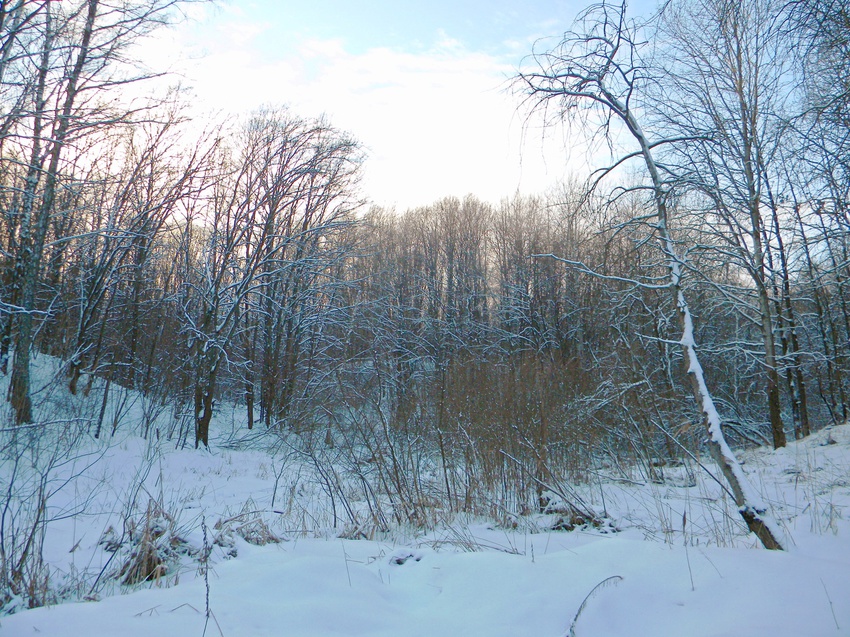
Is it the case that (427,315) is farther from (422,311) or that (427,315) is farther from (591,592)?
(591,592)

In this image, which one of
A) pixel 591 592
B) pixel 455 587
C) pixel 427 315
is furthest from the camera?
pixel 427 315

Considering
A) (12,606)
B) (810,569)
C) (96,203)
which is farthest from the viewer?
(96,203)

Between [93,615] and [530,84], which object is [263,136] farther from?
[93,615]

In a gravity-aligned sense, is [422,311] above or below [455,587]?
above

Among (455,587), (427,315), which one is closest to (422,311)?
(427,315)

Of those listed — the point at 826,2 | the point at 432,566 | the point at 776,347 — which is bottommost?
the point at 432,566

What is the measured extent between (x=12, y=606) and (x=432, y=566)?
238 centimetres

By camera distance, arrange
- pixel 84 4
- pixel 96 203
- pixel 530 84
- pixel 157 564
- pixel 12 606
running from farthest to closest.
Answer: pixel 96 203 < pixel 84 4 < pixel 530 84 < pixel 157 564 < pixel 12 606

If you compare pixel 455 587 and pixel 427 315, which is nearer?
pixel 455 587

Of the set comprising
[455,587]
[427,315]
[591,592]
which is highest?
[427,315]

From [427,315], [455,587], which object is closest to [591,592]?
[455,587]

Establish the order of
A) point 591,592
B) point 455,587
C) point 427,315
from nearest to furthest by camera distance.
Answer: point 591,592 → point 455,587 → point 427,315

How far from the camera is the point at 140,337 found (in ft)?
49.8

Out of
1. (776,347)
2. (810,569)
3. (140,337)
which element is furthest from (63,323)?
(776,347)
